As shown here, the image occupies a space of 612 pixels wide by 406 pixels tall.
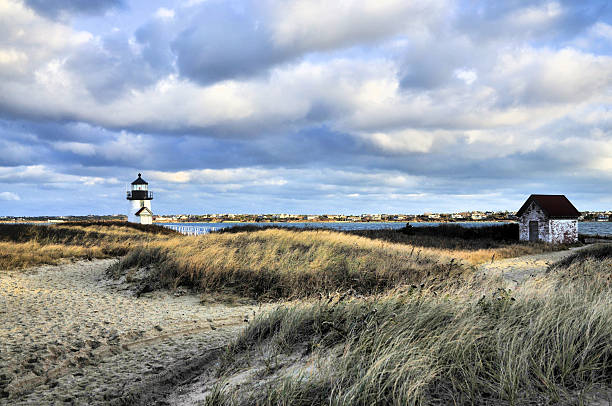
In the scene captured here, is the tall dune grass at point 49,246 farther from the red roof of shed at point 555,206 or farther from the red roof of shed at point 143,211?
the red roof of shed at point 555,206

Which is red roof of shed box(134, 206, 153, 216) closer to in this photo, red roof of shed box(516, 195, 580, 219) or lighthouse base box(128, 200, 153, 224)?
lighthouse base box(128, 200, 153, 224)

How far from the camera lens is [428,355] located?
3916 mm

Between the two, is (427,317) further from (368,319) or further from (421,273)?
(421,273)

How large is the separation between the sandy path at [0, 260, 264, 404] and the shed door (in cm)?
3219

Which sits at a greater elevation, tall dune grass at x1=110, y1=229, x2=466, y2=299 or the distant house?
the distant house

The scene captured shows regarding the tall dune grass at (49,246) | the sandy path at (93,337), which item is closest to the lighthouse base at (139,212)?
the tall dune grass at (49,246)

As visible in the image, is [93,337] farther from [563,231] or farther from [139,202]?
[139,202]

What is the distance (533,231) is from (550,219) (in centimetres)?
203

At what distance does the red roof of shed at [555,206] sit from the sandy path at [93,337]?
31.7 meters

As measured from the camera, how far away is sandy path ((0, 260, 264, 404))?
5.03 m

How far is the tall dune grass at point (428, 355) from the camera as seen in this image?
3.43 meters

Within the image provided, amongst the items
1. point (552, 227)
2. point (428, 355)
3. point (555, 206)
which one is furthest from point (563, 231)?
point (428, 355)

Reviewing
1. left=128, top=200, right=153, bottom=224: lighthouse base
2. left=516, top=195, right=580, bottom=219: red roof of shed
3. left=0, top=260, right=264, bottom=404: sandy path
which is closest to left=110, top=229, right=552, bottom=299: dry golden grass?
left=0, top=260, right=264, bottom=404: sandy path

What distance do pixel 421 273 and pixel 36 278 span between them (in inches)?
498
